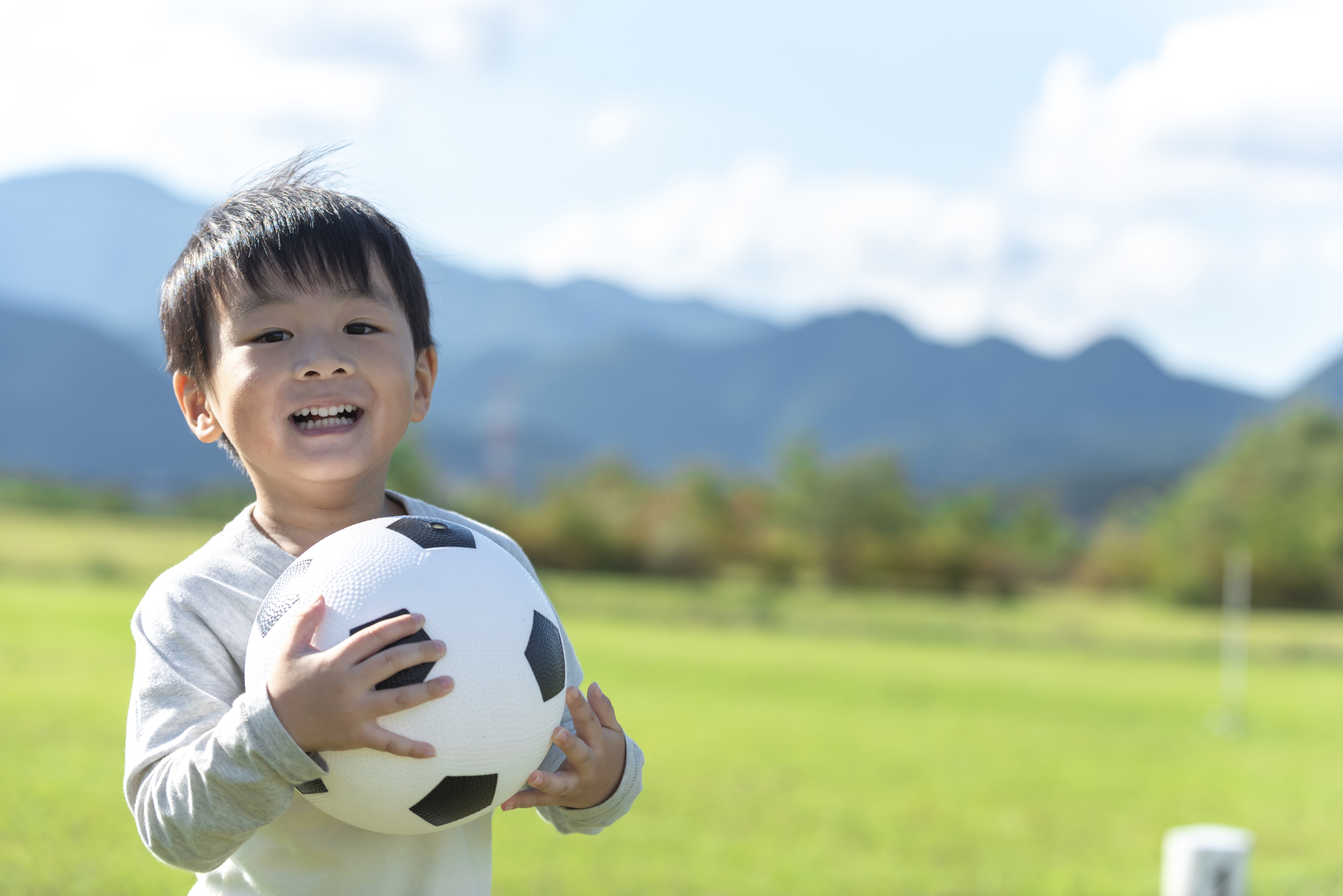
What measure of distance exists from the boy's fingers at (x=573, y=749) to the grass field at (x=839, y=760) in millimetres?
4712

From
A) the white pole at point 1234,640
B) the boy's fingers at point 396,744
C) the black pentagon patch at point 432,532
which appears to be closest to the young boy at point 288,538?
the boy's fingers at point 396,744

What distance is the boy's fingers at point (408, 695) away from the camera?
169 centimetres

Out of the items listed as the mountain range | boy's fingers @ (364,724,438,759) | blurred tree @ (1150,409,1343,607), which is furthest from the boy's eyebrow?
the mountain range

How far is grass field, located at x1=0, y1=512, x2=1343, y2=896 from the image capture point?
23.5ft

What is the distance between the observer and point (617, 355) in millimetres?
176375

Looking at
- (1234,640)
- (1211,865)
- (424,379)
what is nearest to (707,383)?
(1234,640)

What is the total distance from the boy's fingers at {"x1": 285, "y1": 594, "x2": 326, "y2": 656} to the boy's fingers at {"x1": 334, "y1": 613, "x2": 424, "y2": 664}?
1.9 inches

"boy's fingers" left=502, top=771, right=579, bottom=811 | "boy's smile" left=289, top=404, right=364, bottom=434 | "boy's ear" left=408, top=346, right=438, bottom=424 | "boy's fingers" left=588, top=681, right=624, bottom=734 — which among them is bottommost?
"boy's fingers" left=502, top=771, right=579, bottom=811

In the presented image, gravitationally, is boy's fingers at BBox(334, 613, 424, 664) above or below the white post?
above

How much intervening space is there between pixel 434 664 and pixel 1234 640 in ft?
106

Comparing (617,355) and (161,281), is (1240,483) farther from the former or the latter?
(617,355)

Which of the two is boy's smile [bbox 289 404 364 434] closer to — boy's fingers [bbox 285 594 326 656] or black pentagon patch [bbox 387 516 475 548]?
black pentagon patch [bbox 387 516 475 548]

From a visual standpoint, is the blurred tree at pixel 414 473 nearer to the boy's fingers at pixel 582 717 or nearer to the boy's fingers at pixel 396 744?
the boy's fingers at pixel 582 717

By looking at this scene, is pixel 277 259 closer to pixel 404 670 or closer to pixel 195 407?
pixel 195 407
